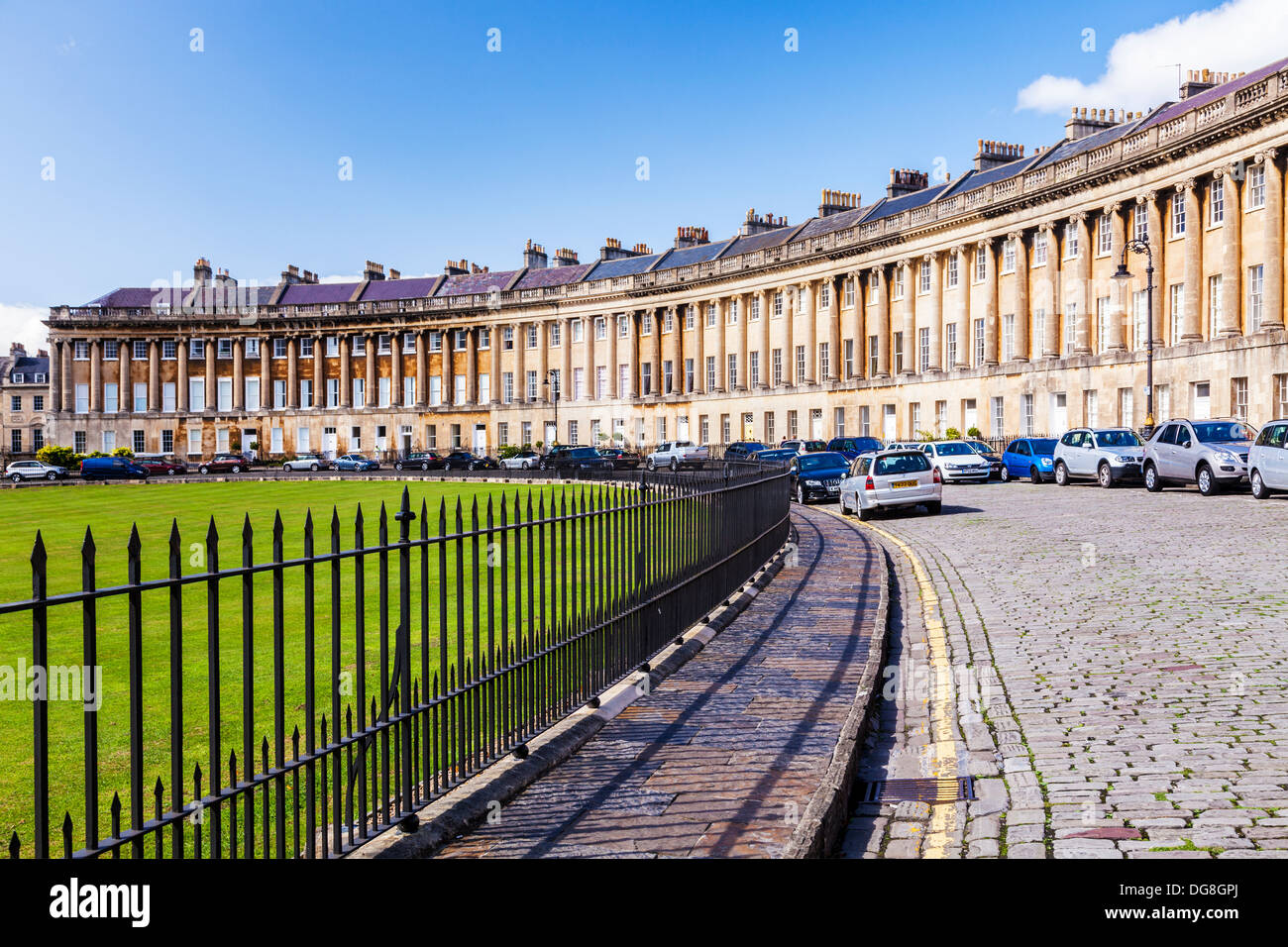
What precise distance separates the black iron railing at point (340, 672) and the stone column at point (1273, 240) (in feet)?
122

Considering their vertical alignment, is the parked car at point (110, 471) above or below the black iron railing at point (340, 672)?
above

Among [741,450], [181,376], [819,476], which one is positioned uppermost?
[181,376]

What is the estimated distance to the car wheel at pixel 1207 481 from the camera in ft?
89.5

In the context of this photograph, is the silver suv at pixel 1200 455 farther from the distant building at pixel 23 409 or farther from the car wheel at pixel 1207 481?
the distant building at pixel 23 409

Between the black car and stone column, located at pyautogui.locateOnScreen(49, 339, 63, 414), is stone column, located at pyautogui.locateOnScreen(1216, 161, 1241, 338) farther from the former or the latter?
stone column, located at pyautogui.locateOnScreen(49, 339, 63, 414)

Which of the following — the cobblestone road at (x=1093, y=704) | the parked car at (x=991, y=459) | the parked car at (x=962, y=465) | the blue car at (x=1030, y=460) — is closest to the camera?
the cobblestone road at (x=1093, y=704)

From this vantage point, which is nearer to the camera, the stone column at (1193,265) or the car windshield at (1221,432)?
the car windshield at (1221,432)

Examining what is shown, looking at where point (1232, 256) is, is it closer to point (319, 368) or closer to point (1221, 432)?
point (1221, 432)

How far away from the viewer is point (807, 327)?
7625 cm

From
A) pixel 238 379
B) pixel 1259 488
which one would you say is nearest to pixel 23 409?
pixel 238 379

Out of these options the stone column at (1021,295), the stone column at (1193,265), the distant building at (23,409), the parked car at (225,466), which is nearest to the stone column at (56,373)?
the distant building at (23,409)

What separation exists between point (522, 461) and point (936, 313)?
29345 mm

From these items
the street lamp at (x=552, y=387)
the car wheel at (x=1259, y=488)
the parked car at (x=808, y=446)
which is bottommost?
the car wheel at (x=1259, y=488)
